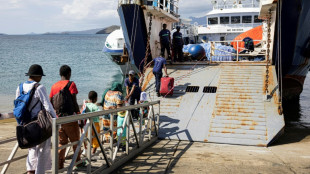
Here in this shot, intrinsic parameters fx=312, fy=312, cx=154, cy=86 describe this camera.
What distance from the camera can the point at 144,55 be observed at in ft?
45.1

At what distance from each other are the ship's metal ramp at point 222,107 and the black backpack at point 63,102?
159 inches

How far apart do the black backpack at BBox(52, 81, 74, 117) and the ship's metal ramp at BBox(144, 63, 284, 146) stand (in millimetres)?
4047

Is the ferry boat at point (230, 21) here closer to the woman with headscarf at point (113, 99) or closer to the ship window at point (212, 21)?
the ship window at point (212, 21)

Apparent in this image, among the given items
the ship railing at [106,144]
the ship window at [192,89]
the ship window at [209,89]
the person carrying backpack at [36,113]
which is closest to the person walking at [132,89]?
the ship railing at [106,144]

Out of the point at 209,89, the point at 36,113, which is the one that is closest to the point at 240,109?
the point at 209,89

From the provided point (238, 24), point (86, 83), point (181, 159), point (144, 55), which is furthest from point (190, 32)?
point (181, 159)

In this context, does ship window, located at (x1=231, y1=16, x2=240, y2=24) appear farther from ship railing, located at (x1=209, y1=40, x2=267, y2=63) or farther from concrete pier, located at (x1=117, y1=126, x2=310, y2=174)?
concrete pier, located at (x1=117, y1=126, x2=310, y2=174)

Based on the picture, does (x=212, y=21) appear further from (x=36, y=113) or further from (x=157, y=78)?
(x=36, y=113)

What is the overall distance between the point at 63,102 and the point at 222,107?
5865 millimetres

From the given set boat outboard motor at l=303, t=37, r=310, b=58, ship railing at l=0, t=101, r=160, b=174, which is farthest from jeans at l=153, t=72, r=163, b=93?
boat outboard motor at l=303, t=37, r=310, b=58

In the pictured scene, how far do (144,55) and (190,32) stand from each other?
24378 mm

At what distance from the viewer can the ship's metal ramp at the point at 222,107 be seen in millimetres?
8469

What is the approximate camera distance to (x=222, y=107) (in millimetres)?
9648

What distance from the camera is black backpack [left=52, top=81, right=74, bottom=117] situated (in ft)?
16.3
